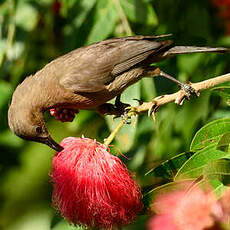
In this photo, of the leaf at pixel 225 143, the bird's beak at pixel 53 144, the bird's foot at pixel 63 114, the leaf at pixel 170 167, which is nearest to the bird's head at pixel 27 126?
Result: the bird's beak at pixel 53 144

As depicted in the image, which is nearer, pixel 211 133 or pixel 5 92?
pixel 211 133

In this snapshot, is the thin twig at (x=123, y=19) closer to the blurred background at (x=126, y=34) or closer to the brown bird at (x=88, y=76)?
the blurred background at (x=126, y=34)

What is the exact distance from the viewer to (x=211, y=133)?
2.54 metres

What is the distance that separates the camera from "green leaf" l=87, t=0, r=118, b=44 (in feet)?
12.3

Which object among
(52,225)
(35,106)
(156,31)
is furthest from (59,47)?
(52,225)

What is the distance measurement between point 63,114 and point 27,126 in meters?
0.26

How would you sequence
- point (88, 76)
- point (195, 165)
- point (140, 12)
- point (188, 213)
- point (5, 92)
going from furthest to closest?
point (5, 92)
point (140, 12)
point (88, 76)
point (195, 165)
point (188, 213)

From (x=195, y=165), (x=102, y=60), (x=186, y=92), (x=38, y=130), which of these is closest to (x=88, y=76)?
(x=102, y=60)

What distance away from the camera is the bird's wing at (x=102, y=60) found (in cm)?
337

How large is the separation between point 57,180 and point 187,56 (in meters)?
1.82

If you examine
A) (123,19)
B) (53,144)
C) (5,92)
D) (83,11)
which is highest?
(83,11)

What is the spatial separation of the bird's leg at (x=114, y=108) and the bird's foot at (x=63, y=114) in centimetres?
18

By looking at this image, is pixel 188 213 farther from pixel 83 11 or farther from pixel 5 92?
pixel 5 92

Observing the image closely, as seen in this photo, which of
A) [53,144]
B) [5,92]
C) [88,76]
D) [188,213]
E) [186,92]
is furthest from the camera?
[5,92]
